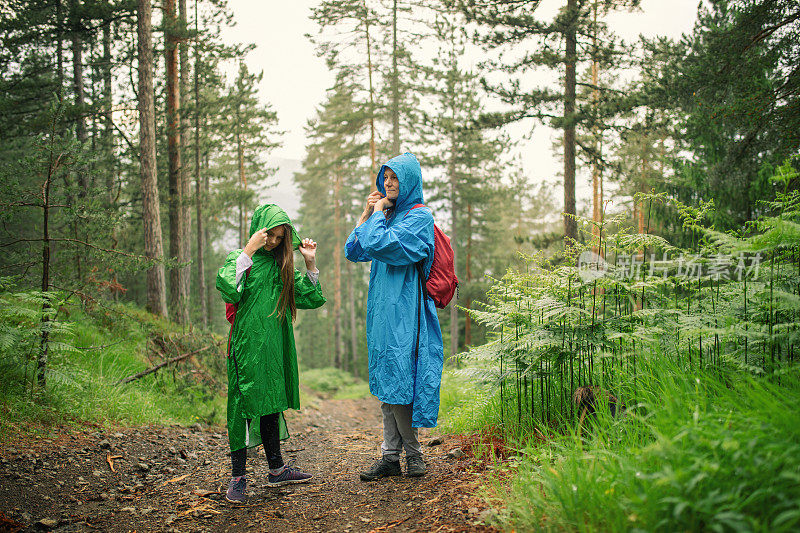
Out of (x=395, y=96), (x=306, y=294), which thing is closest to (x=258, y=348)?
(x=306, y=294)

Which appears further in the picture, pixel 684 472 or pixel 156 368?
pixel 156 368

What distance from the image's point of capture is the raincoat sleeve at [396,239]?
150 inches

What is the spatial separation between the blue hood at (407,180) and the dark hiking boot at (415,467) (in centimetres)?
220

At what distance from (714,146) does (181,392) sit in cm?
1327

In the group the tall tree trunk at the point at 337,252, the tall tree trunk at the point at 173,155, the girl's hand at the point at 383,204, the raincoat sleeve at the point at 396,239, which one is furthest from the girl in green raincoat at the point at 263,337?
the tall tree trunk at the point at 337,252

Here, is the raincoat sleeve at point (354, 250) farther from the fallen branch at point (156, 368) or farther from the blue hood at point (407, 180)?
the fallen branch at point (156, 368)

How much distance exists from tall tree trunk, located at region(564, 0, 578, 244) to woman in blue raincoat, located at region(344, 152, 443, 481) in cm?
809

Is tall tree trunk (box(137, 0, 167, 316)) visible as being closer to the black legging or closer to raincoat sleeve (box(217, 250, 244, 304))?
raincoat sleeve (box(217, 250, 244, 304))

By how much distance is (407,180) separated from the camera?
165 inches

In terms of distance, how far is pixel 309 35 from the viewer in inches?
763

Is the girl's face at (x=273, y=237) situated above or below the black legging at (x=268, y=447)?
above

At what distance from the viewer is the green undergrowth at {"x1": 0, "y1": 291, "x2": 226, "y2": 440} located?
16.6ft

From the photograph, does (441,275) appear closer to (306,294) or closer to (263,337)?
(306,294)

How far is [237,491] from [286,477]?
18.3 inches
